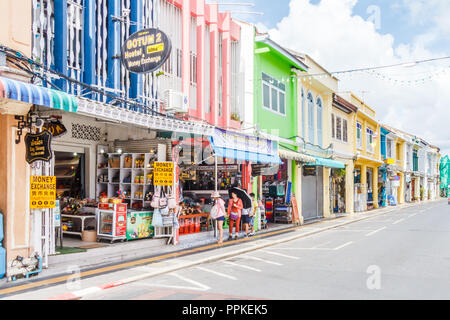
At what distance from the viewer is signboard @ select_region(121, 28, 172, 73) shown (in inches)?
389

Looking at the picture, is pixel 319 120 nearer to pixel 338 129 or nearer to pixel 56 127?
pixel 338 129

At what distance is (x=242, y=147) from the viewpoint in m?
14.1

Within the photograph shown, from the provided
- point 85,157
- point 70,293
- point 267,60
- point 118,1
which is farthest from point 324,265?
point 267,60

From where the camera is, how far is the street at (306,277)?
22.2 feet

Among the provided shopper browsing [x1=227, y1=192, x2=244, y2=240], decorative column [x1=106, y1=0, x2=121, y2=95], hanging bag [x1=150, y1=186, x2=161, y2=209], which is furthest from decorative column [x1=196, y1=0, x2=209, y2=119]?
hanging bag [x1=150, y1=186, x2=161, y2=209]

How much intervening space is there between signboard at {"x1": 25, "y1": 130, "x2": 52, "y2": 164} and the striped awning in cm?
90

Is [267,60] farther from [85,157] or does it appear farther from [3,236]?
[3,236]

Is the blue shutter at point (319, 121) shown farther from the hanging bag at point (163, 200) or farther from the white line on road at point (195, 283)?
the white line on road at point (195, 283)

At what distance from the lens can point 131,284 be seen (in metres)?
7.73

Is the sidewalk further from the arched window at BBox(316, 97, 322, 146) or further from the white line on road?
the arched window at BBox(316, 97, 322, 146)

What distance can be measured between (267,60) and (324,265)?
11460mm

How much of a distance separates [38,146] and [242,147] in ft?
24.0

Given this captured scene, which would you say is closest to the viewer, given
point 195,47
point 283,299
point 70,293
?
point 283,299

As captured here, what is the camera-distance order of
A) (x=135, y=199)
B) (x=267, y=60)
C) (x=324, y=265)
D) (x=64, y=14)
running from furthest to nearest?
(x=267, y=60), (x=135, y=199), (x=64, y=14), (x=324, y=265)
